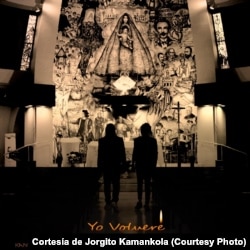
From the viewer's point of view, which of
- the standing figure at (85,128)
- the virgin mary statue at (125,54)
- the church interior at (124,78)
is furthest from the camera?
the virgin mary statue at (125,54)

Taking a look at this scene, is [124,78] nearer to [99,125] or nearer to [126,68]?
[126,68]

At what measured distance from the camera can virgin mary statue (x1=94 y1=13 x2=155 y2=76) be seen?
52.6 feet

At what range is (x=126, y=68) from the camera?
52.9ft

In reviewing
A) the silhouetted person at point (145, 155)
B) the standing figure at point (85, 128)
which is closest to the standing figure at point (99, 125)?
the standing figure at point (85, 128)

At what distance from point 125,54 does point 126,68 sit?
0.58m

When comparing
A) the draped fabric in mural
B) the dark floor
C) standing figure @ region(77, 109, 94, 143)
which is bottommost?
the dark floor

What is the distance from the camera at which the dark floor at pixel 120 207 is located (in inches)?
202

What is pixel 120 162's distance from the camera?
7.02 metres

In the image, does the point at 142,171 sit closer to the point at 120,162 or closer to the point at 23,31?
the point at 120,162

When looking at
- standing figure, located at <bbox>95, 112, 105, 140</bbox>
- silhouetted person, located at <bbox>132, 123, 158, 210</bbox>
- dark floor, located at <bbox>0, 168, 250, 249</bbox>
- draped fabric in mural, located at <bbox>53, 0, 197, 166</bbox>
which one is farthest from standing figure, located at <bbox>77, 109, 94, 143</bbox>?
silhouetted person, located at <bbox>132, 123, 158, 210</bbox>

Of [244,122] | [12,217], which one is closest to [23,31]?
[244,122]

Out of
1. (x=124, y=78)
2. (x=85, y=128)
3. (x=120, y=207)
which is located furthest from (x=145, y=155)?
(x=124, y=78)

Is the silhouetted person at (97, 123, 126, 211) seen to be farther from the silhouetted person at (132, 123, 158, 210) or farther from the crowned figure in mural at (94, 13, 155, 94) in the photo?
the crowned figure in mural at (94, 13, 155, 94)

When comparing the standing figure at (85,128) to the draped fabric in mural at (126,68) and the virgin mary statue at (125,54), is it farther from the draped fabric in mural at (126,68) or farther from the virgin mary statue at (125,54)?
the virgin mary statue at (125,54)
